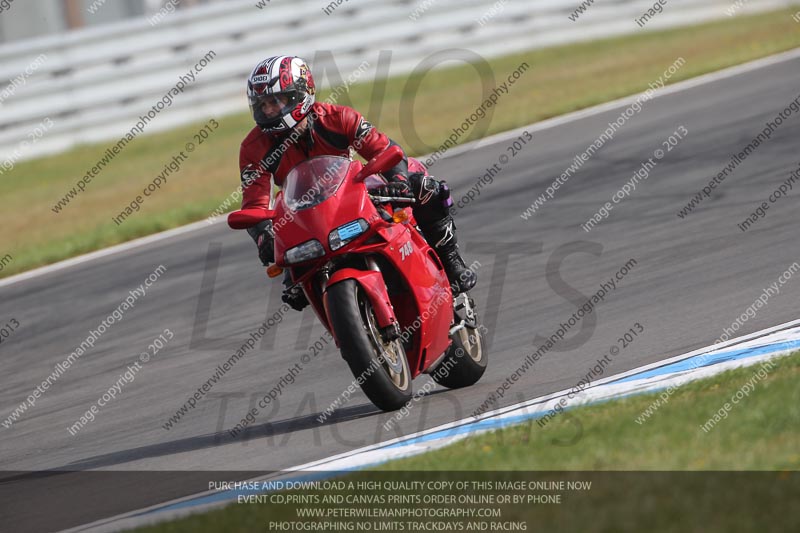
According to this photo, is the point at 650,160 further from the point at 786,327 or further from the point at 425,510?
the point at 425,510

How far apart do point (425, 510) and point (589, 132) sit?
10.8 m

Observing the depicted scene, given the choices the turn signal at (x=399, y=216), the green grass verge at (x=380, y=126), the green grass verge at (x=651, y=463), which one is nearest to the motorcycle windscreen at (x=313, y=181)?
Result: the turn signal at (x=399, y=216)

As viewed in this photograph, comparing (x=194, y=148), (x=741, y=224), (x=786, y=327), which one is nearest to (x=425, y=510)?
(x=786, y=327)

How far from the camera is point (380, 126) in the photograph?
1852 centimetres

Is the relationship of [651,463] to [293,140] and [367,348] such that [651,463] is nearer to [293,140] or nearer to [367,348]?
[367,348]

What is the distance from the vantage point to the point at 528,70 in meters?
21.1

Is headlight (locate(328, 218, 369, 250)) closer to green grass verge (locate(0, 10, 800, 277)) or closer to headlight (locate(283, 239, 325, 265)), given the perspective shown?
headlight (locate(283, 239, 325, 265))

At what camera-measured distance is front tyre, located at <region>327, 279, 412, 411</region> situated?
6254 mm

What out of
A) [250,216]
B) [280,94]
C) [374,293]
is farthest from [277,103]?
[374,293]

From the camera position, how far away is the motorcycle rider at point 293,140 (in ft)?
22.1

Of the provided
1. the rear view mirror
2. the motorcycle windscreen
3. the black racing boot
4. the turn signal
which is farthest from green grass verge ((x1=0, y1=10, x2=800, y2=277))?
the turn signal

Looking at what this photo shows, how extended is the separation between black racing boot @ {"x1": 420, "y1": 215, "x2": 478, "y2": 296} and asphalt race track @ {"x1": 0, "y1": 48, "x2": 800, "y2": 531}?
1.96 feet

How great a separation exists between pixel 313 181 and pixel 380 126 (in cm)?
1196

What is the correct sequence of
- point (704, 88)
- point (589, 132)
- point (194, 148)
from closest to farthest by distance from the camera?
point (589, 132), point (704, 88), point (194, 148)
